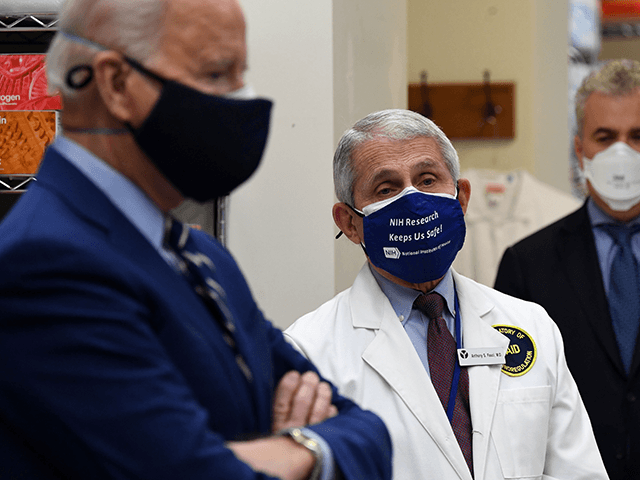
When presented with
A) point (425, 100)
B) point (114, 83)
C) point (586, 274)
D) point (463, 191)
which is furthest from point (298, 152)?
point (425, 100)

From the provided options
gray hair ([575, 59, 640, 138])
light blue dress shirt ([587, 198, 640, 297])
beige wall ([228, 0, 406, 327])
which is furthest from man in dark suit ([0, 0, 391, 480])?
gray hair ([575, 59, 640, 138])

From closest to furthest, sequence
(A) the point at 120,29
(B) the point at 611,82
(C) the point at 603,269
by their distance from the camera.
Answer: (A) the point at 120,29 → (C) the point at 603,269 → (B) the point at 611,82

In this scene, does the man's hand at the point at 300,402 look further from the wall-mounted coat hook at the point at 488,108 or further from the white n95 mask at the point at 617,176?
the wall-mounted coat hook at the point at 488,108

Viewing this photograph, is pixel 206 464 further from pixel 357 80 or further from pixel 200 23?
pixel 357 80

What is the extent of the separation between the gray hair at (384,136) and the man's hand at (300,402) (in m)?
0.88

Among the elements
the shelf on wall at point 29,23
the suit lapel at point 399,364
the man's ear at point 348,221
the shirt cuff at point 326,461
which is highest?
the shelf on wall at point 29,23

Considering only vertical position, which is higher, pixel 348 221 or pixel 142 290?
pixel 142 290

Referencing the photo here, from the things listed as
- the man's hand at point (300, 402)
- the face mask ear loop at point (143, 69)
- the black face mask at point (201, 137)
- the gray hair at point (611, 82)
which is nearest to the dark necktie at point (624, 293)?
the gray hair at point (611, 82)

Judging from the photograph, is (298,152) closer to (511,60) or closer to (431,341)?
(431,341)

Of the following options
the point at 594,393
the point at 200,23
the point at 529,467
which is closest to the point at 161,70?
the point at 200,23

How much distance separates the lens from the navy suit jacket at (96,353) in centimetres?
78

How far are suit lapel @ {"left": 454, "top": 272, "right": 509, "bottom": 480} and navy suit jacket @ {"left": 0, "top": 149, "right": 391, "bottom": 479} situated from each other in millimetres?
954

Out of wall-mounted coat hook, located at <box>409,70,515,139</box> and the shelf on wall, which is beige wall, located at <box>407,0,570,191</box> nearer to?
wall-mounted coat hook, located at <box>409,70,515,139</box>

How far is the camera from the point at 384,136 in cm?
192
